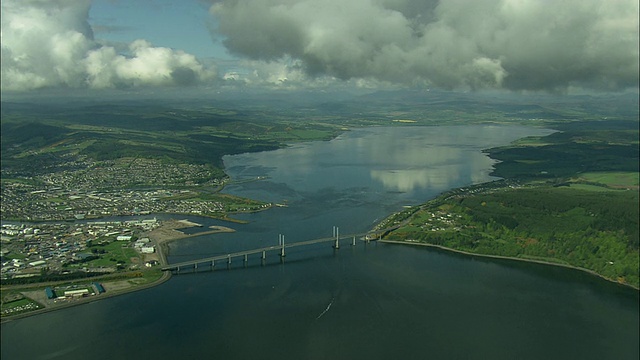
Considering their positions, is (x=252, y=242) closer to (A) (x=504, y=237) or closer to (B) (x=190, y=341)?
(B) (x=190, y=341)

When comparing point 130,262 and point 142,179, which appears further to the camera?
point 142,179

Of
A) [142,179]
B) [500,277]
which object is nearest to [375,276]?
[500,277]

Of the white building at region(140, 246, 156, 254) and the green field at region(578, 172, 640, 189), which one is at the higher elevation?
the green field at region(578, 172, 640, 189)

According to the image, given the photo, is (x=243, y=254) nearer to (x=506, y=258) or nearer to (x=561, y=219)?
(x=506, y=258)

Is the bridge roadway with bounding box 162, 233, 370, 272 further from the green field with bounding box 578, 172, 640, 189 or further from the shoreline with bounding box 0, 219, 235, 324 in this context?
the green field with bounding box 578, 172, 640, 189

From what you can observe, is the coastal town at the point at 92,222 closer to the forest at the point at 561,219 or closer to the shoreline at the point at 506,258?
the shoreline at the point at 506,258

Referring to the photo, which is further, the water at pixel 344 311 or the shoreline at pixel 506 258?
the shoreline at pixel 506 258

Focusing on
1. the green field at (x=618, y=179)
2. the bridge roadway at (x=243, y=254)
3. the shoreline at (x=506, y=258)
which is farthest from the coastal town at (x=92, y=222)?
the green field at (x=618, y=179)

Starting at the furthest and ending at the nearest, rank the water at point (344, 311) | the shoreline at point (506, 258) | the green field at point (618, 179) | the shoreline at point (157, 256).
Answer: the green field at point (618, 179) → the shoreline at point (506, 258) → the shoreline at point (157, 256) → the water at point (344, 311)

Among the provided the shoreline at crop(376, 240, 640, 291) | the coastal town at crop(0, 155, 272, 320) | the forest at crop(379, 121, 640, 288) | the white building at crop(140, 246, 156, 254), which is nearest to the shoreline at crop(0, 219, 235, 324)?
the coastal town at crop(0, 155, 272, 320)
